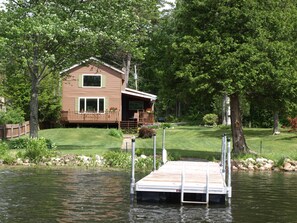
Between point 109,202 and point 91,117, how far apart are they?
37912 mm

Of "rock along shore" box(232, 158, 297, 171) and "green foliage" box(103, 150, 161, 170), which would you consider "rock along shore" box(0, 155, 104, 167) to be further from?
"rock along shore" box(232, 158, 297, 171)

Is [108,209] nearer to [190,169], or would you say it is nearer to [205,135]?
[190,169]

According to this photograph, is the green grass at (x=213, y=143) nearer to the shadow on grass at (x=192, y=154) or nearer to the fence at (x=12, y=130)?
the shadow on grass at (x=192, y=154)

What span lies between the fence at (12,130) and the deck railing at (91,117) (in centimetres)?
657

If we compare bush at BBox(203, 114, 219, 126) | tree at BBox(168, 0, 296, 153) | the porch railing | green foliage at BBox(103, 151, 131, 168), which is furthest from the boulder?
bush at BBox(203, 114, 219, 126)

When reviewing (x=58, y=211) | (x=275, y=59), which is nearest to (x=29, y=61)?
(x=275, y=59)

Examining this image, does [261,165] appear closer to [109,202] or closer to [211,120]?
[109,202]

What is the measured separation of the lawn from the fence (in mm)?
1843

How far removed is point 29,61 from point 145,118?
87.5 ft

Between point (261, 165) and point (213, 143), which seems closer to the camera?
point (261, 165)

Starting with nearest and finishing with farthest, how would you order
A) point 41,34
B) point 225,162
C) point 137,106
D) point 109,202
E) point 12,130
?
point 109,202, point 225,162, point 41,34, point 12,130, point 137,106

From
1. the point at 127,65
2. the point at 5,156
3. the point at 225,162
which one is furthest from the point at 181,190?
the point at 127,65

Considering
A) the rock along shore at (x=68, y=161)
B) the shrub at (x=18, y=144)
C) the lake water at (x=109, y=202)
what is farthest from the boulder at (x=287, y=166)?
the shrub at (x=18, y=144)

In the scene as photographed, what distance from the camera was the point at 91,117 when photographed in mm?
55125
